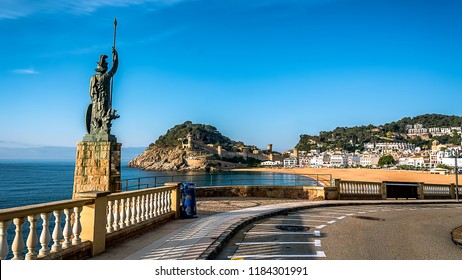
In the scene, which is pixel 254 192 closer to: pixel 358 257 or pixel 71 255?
pixel 358 257

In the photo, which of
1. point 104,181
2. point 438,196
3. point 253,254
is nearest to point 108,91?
point 104,181

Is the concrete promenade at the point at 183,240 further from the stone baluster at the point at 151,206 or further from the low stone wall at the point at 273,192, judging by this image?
the low stone wall at the point at 273,192

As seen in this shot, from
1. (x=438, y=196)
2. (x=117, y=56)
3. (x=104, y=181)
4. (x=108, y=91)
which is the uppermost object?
(x=117, y=56)

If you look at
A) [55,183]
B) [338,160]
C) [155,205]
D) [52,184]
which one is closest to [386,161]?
[338,160]

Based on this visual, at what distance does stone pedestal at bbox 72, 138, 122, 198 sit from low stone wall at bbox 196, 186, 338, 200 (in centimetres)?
617

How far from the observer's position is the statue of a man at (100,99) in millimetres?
14734

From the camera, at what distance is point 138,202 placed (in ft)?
28.8

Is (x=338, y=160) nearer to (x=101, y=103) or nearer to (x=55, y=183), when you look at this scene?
(x=55, y=183)

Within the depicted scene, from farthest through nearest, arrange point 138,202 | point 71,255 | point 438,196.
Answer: point 438,196
point 138,202
point 71,255

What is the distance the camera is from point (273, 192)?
67.5 ft

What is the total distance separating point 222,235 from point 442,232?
6834 millimetres

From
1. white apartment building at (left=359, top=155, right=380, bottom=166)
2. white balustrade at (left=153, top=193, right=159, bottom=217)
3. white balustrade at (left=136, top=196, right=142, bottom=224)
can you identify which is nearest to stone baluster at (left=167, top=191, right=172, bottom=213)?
white balustrade at (left=153, top=193, right=159, bottom=217)

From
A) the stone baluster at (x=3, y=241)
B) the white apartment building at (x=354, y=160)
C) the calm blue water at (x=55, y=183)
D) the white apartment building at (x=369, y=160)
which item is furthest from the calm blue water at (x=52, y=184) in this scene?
the white apartment building at (x=354, y=160)

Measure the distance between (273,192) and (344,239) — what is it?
12.1 meters
